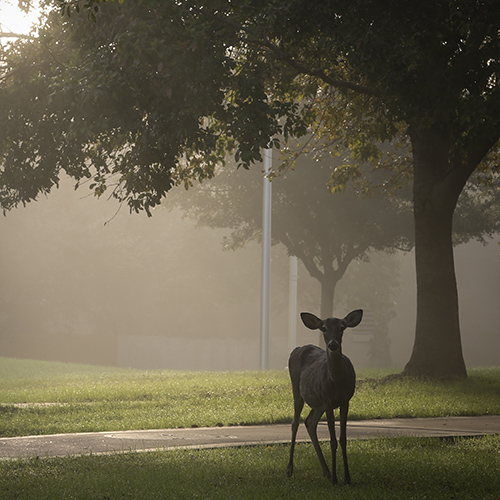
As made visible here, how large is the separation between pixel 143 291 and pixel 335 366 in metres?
49.9

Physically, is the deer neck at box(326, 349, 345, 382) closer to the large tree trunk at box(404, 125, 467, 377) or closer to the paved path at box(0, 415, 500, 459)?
the paved path at box(0, 415, 500, 459)

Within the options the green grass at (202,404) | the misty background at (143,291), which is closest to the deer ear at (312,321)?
Result: the green grass at (202,404)

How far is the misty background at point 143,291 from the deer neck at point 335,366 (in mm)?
43855

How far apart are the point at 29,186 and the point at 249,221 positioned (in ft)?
59.9

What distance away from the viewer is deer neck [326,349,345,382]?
6.51 meters

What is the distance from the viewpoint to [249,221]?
33156mm

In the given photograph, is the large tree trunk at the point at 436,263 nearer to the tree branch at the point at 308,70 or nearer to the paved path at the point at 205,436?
the tree branch at the point at 308,70

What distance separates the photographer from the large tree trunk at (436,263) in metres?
16.5

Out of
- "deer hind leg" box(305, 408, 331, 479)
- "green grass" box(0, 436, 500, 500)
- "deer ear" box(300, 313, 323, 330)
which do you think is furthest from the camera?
"deer hind leg" box(305, 408, 331, 479)

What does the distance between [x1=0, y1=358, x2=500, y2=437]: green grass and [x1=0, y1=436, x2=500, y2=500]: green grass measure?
326 centimetres

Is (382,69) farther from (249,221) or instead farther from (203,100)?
(249,221)

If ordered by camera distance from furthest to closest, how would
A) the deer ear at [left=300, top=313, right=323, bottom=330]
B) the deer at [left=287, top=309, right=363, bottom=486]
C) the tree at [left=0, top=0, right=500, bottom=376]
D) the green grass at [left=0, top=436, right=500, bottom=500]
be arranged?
the tree at [left=0, top=0, right=500, bottom=376] → the green grass at [left=0, top=436, right=500, bottom=500] → the deer ear at [left=300, top=313, right=323, bottom=330] → the deer at [left=287, top=309, right=363, bottom=486]

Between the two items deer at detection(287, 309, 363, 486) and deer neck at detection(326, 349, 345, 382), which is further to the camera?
deer neck at detection(326, 349, 345, 382)

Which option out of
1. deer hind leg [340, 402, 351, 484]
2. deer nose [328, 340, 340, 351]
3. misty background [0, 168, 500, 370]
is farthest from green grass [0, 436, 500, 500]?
misty background [0, 168, 500, 370]
